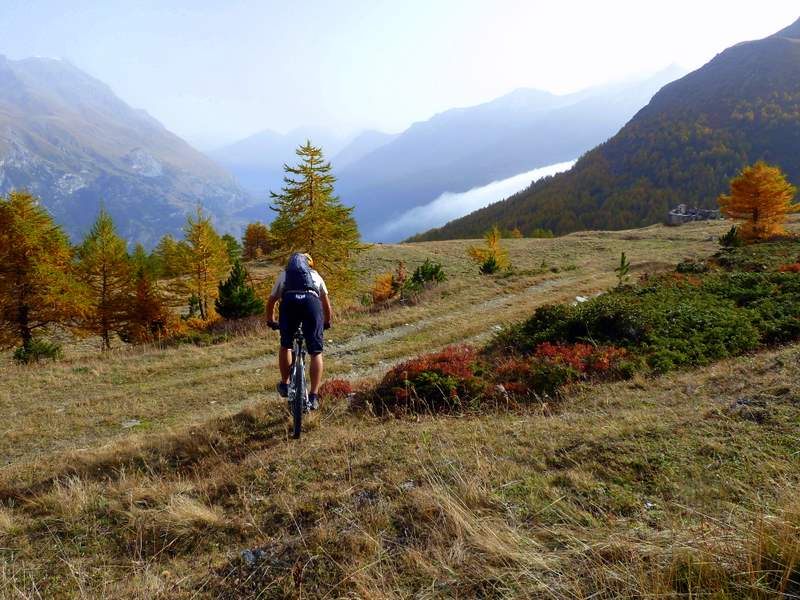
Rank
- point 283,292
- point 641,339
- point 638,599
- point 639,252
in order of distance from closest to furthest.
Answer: point 638,599 → point 283,292 → point 641,339 → point 639,252

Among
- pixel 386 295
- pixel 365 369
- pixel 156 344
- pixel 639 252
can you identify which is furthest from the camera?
pixel 639 252

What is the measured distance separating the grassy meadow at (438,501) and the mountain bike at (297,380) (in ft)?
1.11

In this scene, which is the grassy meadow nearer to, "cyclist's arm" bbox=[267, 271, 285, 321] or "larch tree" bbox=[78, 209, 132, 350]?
"cyclist's arm" bbox=[267, 271, 285, 321]

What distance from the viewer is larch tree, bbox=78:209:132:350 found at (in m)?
26.0

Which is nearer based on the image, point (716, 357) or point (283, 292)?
point (283, 292)

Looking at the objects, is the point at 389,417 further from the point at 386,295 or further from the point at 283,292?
the point at 386,295

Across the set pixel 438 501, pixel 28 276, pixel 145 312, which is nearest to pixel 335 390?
pixel 438 501

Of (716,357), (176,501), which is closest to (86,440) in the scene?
(176,501)

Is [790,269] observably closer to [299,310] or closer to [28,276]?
[299,310]

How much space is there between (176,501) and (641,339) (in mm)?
9341

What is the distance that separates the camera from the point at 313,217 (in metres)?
25.6

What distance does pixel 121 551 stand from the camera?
3826 millimetres

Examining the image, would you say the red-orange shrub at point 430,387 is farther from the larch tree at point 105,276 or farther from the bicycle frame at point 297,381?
the larch tree at point 105,276

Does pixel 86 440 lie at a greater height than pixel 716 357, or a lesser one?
greater
